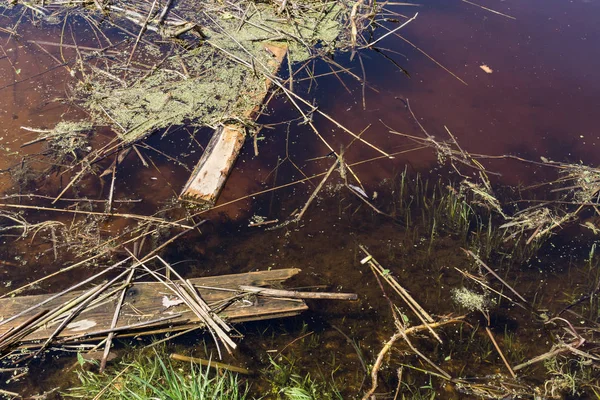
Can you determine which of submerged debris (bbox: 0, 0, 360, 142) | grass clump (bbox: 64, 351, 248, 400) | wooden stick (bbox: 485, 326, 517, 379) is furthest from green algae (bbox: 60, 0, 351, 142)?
wooden stick (bbox: 485, 326, 517, 379)

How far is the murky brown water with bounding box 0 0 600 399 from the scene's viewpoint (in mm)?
2211

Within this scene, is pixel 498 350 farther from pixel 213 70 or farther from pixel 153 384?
pixel 213 70

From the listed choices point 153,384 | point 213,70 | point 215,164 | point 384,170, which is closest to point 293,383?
point 153,384

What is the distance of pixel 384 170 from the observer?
2.94 meters

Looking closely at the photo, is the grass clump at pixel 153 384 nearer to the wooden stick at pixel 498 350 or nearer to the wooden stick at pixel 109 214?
the wooden stick at pixel 109 214

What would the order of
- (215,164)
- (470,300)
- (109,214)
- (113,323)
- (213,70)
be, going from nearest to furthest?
(113,323) → (470,300) → (109,214) → (215,164) → (213,70)

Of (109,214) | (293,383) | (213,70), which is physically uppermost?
(213,70)

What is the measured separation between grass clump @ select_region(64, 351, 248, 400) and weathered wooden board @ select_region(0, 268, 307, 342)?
0.17 meters

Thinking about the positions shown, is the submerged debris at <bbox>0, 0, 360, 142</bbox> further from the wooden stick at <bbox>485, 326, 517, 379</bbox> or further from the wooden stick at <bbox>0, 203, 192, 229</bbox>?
the wooden stick at <bbox>485, 326, 517, 379</bbox>

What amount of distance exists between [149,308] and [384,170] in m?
1.64

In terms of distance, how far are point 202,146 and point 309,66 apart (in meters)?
1.14

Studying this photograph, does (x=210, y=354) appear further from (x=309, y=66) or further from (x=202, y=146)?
(x=309, y=66)

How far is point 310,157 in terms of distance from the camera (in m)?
2.96

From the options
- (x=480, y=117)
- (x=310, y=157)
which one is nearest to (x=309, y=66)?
(x=310, y=157)
